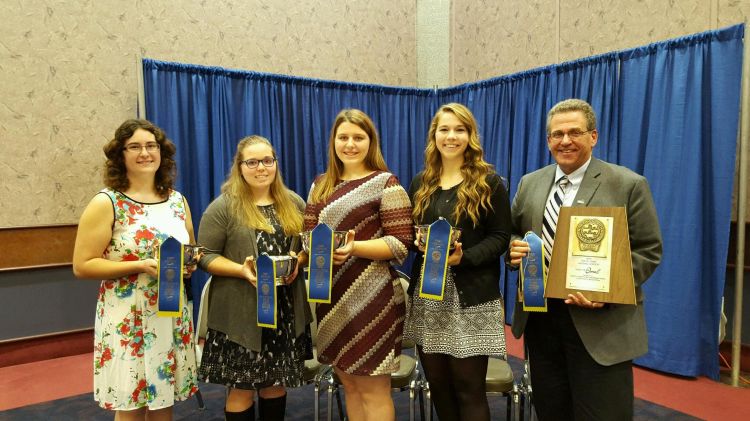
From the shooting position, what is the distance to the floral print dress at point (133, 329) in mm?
1985

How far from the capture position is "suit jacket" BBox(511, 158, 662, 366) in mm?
1723

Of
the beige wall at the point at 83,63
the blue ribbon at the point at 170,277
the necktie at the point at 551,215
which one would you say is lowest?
the blue ribbon at the point at 170,277

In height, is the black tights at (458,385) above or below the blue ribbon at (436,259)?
below

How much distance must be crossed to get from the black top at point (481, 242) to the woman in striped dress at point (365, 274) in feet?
0.63

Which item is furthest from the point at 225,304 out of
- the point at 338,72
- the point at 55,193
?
the point at 338,72

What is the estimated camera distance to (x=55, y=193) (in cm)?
393

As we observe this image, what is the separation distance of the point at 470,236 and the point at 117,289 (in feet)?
4.58

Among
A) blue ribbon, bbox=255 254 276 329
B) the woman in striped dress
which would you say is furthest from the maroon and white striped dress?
blue ribbon, bbox=255 254 276 329

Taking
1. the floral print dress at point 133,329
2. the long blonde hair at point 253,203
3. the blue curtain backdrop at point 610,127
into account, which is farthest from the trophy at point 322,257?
the blue curtain backdrop at point 610,127

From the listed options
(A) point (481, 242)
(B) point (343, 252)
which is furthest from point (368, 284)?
(A) point (481, 242)

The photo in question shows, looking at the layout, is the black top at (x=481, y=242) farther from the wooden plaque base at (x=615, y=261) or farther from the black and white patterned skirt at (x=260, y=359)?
the black and white patterned skirt at (x=260, y=359)

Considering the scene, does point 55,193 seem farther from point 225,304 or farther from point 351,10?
point 351,10

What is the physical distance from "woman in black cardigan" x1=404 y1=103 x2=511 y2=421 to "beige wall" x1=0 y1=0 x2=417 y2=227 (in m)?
3.12

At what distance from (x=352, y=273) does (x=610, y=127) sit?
109 inches
